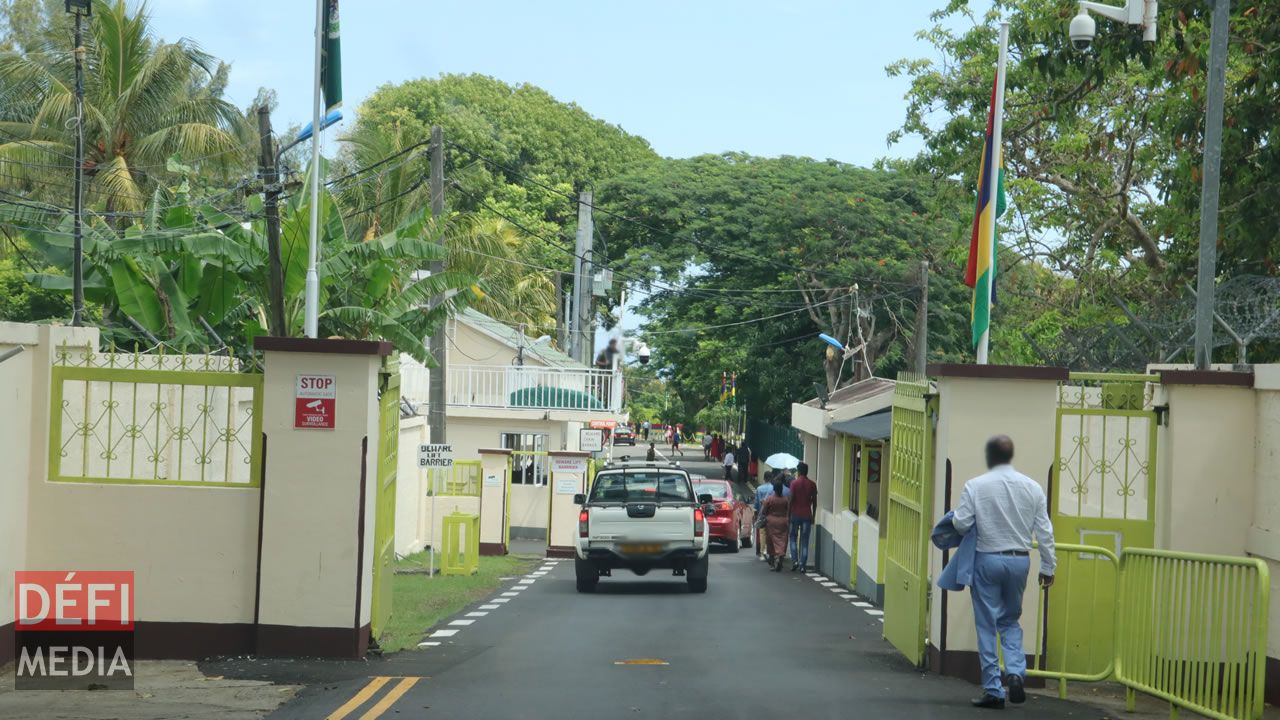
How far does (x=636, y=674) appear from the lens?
10766mm

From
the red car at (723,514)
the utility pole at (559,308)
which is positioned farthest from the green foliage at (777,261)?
the red car at (723,514)

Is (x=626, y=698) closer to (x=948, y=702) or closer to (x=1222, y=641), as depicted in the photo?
(x=948, y=702)

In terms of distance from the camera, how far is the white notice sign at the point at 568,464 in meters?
31.3

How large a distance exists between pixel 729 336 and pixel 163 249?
29.2 m

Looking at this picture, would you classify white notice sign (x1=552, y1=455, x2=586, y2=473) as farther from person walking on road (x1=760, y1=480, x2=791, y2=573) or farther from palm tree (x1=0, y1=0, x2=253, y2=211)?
palm tree (x1=0, y1=0, x2=253, y2=211)

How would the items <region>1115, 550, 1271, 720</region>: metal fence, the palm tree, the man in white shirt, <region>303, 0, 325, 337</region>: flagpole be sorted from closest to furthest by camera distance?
<region>1115, 550, 1271, 720</region>: metal fence < the man in white shirt < <region>303, 0, 325, 337</region>: flagpole < the palm tree

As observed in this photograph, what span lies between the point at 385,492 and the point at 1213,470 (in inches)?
269

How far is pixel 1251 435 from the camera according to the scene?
10547 mm

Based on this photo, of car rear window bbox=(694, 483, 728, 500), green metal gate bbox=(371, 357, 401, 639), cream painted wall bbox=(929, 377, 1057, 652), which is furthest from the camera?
car rear window bbox=(694, 483, 728, 500)

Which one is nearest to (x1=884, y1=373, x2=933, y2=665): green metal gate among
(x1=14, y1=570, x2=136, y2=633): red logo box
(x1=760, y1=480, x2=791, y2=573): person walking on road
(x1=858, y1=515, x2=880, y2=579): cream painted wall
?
(x1=14, y1=570, x2=136, y2=633): red logo box

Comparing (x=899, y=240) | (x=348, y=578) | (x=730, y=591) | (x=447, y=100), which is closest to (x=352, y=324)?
(x=730, y=591)

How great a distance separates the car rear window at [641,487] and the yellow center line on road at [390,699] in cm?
1108

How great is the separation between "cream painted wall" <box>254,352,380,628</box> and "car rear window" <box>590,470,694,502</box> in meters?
10.1

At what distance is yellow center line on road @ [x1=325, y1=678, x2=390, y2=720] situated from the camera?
880 centimetres
